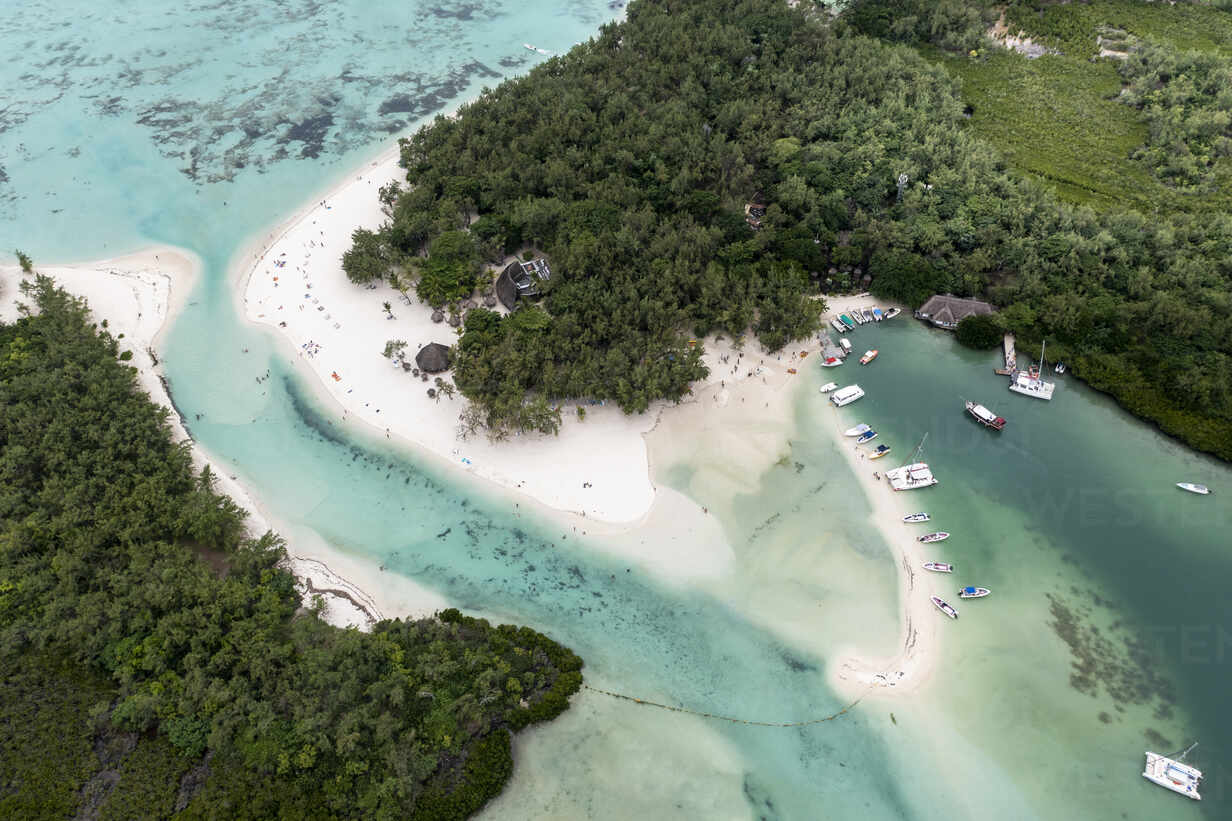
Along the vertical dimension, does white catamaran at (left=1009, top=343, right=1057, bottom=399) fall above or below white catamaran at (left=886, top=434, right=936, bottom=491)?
above

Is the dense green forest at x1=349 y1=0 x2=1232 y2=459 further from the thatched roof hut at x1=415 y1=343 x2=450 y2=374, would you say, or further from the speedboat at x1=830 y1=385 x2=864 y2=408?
the speedboat at x1=830 y1=385 x2=864 y2=408

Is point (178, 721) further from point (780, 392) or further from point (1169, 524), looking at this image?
point (1169, 524)

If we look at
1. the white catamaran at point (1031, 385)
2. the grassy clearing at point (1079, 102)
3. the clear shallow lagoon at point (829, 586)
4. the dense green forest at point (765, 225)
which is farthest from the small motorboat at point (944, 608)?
the grassy clearing at point (1079, 102)

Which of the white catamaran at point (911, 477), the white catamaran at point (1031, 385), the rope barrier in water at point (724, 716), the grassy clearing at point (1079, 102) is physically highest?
the grassy clearing at point (1079, 102)

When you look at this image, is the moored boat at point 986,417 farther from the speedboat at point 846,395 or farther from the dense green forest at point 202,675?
the dense green forest at point 202,675

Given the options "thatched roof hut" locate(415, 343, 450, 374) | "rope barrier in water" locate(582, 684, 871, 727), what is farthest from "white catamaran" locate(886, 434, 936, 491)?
"thatched roof hut" locate(415, 343, 450, 374)

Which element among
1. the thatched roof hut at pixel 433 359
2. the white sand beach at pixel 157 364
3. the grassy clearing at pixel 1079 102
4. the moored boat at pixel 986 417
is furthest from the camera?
the grassy clearing at pixel 1079 102

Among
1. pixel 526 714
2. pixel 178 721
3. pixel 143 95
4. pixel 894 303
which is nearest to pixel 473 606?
pixel 526 714

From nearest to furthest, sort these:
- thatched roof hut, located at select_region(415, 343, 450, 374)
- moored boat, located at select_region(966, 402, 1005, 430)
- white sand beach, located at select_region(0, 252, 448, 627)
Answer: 1. white sand beach, located at select_region(0, 252, 448, 627)
2. moored boat, located at select_region(966, 402, 1005, 430)
3. thatched roof hut, located at select_region(415, 343, 450, 374)
